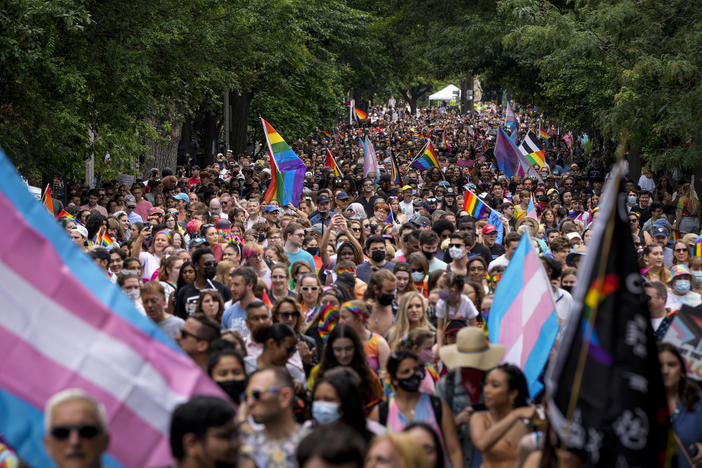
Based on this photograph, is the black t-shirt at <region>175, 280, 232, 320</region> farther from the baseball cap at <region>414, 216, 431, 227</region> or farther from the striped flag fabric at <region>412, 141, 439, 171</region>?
the striped flag fabric at <region>412, 141, 439, 171</region>

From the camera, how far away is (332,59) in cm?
3566

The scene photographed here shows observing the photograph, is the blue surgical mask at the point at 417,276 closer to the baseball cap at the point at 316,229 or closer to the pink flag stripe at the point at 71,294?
the baseball cap at the point at 316,229

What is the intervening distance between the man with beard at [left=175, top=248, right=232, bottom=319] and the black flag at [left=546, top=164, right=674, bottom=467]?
5.79 metres

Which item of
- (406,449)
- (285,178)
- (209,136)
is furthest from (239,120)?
(406,449)

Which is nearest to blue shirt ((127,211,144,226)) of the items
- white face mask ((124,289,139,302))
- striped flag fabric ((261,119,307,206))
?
striped flag fabric ((261,119,307,206))

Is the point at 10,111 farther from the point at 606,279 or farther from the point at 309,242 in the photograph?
the point at 606,279

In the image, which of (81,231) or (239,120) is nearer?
(81,231)

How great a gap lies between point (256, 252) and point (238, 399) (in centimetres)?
471


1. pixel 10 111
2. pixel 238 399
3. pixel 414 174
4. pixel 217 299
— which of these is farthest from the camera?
pixel 414 174

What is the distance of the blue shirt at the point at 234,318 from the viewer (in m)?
8.62

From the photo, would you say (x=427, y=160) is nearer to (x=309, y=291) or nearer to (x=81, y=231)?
(x=81, y=231)

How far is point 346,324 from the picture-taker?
7137mm

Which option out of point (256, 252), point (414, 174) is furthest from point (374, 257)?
point (414, 174)

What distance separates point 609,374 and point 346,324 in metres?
3.09
